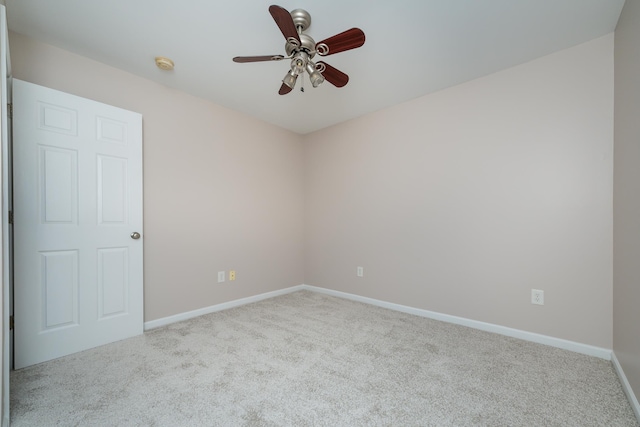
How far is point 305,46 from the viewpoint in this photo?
1763 mm

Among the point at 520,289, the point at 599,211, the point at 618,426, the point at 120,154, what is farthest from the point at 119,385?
the point at 599,211

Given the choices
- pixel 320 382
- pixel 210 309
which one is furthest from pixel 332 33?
pixel 210 309

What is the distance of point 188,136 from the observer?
2.95 metres

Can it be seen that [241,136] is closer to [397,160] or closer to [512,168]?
[397,160]

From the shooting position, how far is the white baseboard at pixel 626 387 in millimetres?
1465

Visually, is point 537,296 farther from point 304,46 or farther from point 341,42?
point 304,46

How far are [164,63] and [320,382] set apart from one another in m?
2.78

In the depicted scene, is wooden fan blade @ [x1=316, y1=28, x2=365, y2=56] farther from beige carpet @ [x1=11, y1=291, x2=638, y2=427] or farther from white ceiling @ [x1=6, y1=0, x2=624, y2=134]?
beige carpet @ [x1=11, y1=291, x2=638, y2=427]

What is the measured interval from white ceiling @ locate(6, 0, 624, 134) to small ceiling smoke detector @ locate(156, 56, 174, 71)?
0.17 ft

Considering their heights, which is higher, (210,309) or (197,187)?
(197,187)

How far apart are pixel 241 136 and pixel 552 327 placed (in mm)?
3650

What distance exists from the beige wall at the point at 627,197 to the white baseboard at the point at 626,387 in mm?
34

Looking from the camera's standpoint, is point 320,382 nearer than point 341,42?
No

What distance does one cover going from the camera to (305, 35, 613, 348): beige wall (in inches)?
83.0
